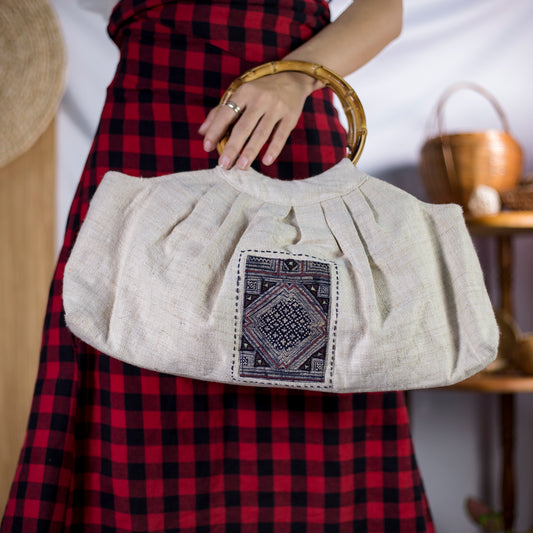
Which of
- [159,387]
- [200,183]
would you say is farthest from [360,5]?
[159,387]

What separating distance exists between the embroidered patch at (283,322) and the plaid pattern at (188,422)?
139 mm

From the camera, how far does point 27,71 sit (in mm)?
1209

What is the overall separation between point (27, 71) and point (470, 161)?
967 mm

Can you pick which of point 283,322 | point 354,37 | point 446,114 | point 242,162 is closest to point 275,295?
point 283,322

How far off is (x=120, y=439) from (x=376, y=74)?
3.63 feet

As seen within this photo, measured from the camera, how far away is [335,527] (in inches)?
24.8

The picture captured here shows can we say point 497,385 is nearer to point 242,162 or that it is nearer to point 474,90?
point 474,90

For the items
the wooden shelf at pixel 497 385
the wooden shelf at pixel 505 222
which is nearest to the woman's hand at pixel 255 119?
the wooden shelf at pixel 505 222

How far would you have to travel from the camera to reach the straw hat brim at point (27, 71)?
47.1 inches

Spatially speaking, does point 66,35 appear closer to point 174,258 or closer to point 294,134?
point 294,134

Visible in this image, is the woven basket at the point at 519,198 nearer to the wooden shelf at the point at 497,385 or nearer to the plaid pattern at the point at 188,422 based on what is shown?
the wooden shelf at the point at 497,385

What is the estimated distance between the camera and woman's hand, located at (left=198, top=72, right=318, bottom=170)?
562 millimetres

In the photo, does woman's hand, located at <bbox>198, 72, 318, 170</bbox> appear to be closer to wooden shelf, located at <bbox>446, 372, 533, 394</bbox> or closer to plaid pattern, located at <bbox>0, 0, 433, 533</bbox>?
plaid pattern, located at <bbox>0, 0, 433, 533</bbox>

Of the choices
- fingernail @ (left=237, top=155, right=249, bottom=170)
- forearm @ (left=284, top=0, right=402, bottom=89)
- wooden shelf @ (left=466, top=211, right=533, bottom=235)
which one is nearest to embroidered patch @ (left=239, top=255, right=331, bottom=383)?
fingernail @ (left=237, top=155, right=249, bottom=170)
